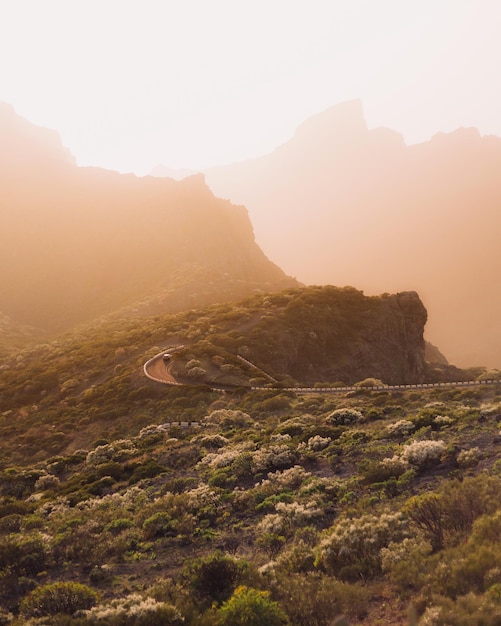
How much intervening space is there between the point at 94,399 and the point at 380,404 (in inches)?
1284

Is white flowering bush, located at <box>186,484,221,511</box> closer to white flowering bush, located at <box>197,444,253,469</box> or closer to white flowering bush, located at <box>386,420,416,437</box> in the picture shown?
white flowering bush, located at <box>197,444,253,469</box>

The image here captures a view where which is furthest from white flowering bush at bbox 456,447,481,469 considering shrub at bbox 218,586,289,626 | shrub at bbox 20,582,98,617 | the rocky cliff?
the rocky cliff

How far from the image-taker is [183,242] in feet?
523

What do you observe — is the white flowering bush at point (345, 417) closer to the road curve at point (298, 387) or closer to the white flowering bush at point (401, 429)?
the white flowering bush at point (401, 429)

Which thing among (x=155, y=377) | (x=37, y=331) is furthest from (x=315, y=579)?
(x=37, y=331)

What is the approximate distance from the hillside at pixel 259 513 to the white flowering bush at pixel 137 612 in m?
0.03

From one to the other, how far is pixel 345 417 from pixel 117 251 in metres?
141

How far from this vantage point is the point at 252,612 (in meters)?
9.95

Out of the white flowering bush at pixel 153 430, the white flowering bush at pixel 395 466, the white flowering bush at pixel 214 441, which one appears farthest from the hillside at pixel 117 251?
the white flowering bush at pixel 395 466

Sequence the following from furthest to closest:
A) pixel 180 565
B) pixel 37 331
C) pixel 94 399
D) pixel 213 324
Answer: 1. pixel 37 331
2. pixel 213 324
3. pixel 94 399
4. pixel 180 565

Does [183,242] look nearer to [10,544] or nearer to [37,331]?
[37,331]

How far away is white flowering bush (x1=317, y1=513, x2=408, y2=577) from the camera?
11.9 m

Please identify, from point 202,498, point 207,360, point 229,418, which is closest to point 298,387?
point 207,360

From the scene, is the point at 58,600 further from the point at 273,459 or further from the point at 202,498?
the point at 273,459
